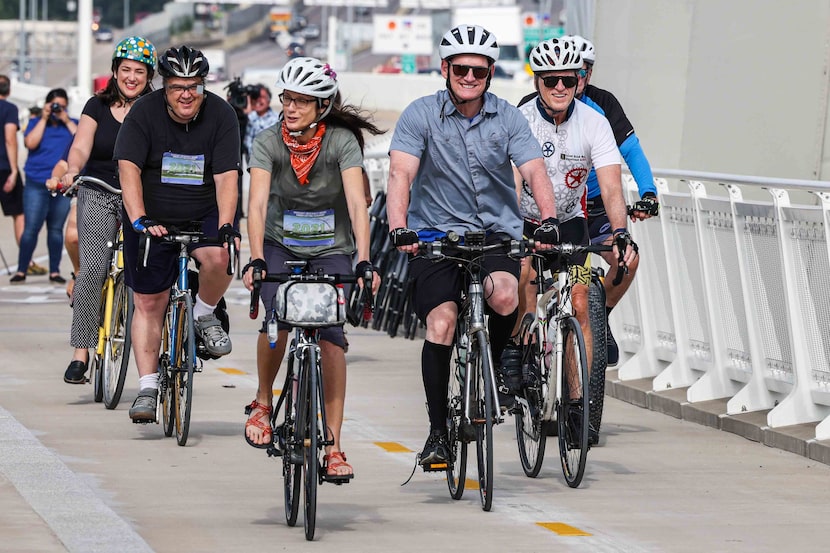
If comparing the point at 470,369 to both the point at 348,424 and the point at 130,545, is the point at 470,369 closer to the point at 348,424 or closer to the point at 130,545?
the point at 130,545

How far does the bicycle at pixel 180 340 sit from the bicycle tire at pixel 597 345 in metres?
1.82

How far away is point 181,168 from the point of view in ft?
33.4

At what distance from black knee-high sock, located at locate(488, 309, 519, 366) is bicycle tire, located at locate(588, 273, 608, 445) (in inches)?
Answer: 51.8

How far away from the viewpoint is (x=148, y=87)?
37.6ft

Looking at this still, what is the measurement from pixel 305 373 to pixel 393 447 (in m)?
2.63

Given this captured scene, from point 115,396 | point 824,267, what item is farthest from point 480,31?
point 115,396

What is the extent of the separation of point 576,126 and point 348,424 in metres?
2.23

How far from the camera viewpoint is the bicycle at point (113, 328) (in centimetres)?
1128

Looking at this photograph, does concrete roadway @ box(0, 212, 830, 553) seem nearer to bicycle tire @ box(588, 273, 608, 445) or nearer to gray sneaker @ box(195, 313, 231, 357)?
bicycle tire @ box(588, 273, 608, 445)

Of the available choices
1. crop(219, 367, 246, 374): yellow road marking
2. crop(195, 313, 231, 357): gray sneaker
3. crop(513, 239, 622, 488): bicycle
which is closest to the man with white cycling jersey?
crop(513, 239, 622, 488): bicycle

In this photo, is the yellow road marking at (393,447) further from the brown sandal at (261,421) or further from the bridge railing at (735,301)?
the bridge railing at (735,301)

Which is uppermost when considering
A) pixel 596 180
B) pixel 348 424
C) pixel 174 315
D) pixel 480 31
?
pixel 480 31

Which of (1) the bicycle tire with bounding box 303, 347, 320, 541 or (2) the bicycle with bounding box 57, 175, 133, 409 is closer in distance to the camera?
(1) the bicycle tire with bounding box 303, 347, 320, 541

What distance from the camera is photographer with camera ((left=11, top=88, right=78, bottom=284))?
2089 centimetres
